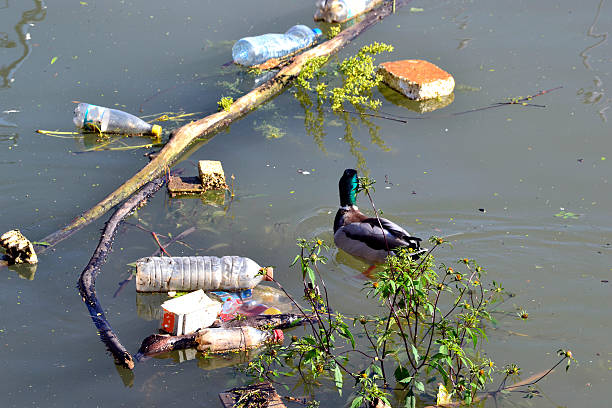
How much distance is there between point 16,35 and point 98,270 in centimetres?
621

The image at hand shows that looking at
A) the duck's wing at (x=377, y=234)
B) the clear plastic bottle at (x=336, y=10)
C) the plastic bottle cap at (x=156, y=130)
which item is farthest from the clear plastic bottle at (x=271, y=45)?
the duck's wing at (x=377, y=234)

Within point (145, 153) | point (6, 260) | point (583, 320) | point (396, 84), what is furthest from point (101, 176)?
point (583, 320)

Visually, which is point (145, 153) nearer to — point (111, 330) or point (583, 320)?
point (111, 330)

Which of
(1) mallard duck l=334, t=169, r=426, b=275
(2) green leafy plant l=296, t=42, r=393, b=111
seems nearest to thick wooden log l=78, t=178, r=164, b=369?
(1) mallard duck l=334, t=169, r=426, b=275

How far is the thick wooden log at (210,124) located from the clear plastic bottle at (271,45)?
0.52 meters

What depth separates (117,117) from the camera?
8.36 meters

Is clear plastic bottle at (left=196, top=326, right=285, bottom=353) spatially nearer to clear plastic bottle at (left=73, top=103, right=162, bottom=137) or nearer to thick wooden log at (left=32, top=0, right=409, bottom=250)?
thick wooden log at (left=32, top=0, right=409, bottom=250)

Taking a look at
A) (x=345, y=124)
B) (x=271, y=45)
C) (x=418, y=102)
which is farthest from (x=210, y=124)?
(x=418, y=102)

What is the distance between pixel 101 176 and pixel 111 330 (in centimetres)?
266

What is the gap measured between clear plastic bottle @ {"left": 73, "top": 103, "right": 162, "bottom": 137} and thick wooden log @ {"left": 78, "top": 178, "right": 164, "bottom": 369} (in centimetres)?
115

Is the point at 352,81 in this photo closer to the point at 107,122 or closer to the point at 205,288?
the point at 107,122

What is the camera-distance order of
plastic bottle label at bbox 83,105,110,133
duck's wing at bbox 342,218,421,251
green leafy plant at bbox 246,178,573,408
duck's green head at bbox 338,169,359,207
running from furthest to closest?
plastic bottle label at bbox 83,105,110,133 < duck's green head at bbox 338,169,359,207 < duck's wing at bbox 342,218,421,251 < green leafy plant at bbox 246,178,573,408

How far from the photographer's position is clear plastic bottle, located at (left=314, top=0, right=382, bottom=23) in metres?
11.1

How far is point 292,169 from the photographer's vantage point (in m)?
7.77
